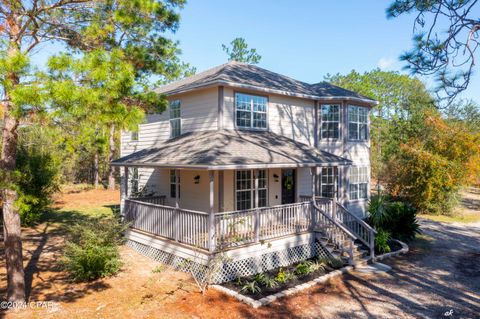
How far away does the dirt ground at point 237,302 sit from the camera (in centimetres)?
755

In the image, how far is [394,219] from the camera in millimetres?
14914

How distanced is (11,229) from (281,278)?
7.30 m

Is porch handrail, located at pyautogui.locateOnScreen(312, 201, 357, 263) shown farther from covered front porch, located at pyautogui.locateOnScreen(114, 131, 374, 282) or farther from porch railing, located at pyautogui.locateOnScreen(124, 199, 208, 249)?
porch railing, located at pyautogui.locateOnScreen(124, 199, 208, 249)

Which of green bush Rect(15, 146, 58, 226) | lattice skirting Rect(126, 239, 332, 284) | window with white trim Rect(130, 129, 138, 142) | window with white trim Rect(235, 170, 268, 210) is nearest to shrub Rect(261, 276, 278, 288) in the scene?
lattice skirting Rect(126, 239, 332, 284)

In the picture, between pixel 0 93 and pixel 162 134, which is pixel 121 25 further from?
pixel 162 134

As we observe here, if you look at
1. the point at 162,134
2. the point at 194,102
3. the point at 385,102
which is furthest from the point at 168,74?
the point at 385,102

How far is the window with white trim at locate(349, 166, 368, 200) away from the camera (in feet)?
54.2

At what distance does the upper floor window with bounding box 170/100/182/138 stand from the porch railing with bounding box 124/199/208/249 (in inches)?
154

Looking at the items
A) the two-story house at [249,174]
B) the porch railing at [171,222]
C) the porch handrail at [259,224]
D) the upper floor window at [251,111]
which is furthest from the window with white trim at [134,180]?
the porch handrail at [259,224]

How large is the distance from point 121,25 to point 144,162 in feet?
15.9

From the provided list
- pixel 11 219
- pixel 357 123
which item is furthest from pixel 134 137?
pixel 357 123

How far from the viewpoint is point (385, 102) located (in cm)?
5306

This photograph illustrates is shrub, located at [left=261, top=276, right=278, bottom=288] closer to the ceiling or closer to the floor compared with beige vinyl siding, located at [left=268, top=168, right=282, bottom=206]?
closer to the floor

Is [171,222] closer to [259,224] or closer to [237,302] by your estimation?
[259,224]
